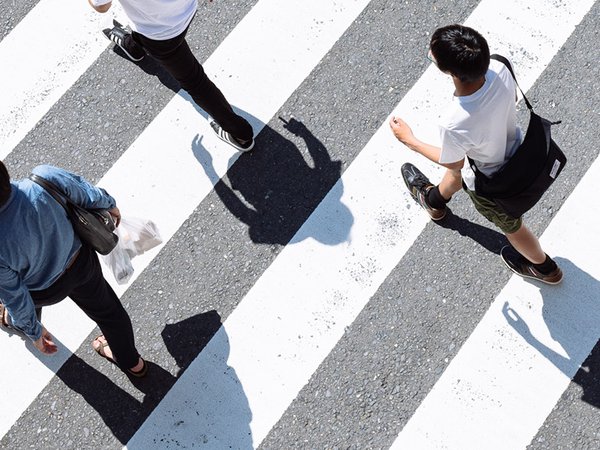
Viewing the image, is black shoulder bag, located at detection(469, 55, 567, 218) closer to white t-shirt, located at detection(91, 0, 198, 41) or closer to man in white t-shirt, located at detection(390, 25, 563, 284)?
man in white t-shirt, located at detection(390, 25, 563, 284)

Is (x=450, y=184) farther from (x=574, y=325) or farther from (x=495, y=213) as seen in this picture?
(x=574, y=325)

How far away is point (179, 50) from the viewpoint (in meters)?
4.47

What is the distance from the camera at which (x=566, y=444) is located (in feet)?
14.5

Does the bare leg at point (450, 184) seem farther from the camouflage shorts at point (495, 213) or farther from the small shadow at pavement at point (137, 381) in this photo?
the small shadow at pavement at point (137, 381)

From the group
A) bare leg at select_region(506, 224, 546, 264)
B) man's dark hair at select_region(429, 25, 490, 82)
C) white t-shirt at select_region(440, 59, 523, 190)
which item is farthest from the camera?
bare leg at select_region(506, 224, 546, 264)

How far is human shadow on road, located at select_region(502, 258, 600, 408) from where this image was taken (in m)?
4.52

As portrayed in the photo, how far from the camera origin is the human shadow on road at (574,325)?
4.52 meters

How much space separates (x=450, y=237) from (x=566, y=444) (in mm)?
1348

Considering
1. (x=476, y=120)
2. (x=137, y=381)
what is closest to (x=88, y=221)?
(x=137, y=381)

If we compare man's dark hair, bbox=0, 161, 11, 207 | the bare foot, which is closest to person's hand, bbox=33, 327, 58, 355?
the bare foot

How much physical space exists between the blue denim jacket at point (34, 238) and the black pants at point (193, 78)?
0.94m

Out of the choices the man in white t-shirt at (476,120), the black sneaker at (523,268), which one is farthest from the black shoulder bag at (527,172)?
the black sneaker at (523,268)

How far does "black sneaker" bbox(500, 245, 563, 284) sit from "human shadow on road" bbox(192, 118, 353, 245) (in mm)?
965

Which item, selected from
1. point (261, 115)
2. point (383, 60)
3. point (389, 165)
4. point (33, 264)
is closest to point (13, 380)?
point (33, 264)
